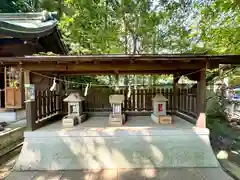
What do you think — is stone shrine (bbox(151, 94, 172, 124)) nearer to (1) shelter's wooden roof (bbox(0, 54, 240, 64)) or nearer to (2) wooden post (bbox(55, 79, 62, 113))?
(1) shelter's wooden roof (bbox(0, 54, 240, 64))

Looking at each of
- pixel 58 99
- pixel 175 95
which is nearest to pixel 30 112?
pixel 58 99

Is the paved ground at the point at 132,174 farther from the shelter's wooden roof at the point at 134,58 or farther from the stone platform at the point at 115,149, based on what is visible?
the shelter's wooden roof at the point at 134,58

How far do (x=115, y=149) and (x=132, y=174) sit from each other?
0.62m

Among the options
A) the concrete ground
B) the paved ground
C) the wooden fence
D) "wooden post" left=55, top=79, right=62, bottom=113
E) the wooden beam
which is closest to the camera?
the paved ground

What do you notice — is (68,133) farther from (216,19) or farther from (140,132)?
(216,19)

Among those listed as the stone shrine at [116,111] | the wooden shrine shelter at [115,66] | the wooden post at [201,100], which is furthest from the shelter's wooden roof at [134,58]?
the stone shrine at [116,111]

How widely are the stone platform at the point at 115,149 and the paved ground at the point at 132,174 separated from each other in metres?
0.15

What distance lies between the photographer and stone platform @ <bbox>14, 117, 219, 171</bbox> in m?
3.87

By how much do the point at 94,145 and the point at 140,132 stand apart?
1.02 meters

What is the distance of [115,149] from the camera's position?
3.96 m

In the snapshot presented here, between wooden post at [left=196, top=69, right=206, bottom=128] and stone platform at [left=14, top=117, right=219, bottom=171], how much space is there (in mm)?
185

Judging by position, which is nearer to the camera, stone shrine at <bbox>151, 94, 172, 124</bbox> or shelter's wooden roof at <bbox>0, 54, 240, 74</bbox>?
shelter's wooden roof at <bbox>0, 54, 240, 74</bbox>

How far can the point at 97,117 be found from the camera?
597 cm

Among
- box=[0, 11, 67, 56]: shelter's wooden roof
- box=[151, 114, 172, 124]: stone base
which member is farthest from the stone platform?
box=[0, 11, 67, 56]: shelter's wooden roof
